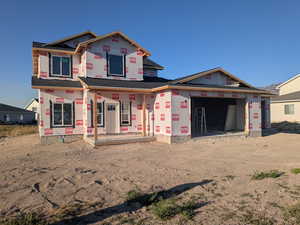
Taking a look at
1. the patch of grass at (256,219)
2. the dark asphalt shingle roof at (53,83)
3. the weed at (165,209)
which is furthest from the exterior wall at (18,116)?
the patch of grass at (256,219)

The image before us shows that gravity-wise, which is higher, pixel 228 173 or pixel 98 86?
pixel 98 86

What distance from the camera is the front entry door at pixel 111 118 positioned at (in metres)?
13.0

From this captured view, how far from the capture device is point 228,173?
5.70 meters

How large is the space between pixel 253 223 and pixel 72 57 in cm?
1417

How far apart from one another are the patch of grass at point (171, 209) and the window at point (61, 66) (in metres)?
12.5

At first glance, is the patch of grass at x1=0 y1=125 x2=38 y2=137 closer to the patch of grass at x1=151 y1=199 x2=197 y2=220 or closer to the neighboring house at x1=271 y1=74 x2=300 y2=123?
the patch of grass at x1=151 y1=199 x2=197 y2=220

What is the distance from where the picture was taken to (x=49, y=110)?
12.0m

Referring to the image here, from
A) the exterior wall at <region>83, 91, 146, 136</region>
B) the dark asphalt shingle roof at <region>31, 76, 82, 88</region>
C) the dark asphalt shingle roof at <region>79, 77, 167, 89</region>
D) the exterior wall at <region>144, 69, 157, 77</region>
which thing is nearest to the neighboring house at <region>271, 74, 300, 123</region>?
the exterior wall at <region>144, 69, 157, 77</region>

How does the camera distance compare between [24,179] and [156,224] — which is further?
[24,179]

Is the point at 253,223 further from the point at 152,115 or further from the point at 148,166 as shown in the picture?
the point at 152,115

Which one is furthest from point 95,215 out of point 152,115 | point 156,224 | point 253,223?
point 152,115

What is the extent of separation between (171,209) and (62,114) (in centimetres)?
1081

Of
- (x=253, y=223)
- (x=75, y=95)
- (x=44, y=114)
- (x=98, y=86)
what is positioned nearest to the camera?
(x=253, y=223)

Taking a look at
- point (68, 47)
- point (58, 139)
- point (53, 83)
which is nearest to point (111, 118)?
point (58, 139)
